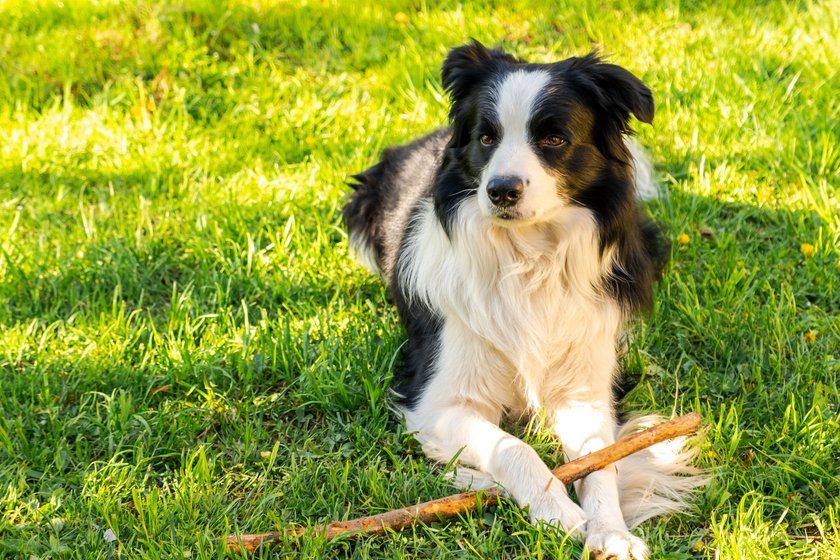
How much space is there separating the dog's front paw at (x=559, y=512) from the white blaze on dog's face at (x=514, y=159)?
2.93 feet

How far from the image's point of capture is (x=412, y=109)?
18.1 ft

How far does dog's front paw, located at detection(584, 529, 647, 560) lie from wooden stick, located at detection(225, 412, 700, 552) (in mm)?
Answer: 245

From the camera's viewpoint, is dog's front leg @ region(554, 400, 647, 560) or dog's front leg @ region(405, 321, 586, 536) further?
dog's front leg @ region(405, 321, 586, 536)

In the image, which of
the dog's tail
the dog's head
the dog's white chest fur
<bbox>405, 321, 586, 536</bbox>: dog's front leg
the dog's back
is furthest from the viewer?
Answer: the dog's tail

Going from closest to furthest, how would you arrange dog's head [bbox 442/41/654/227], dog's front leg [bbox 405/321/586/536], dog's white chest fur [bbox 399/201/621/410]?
dog's front leg [bbox 405/321/586/536], dog's head [bbox 442/41/654/227], dog's white chest fur [bbox 399/201/621/410]

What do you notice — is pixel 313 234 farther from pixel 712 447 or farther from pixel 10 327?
pixel 712 447

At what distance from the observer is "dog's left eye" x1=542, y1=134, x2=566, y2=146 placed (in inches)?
119

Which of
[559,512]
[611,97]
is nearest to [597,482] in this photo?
[559,512]

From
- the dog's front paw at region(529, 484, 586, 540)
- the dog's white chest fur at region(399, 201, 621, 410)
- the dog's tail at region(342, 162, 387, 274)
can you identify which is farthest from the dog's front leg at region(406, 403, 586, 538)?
the dog's tail at region(342, 162, 387, 274)

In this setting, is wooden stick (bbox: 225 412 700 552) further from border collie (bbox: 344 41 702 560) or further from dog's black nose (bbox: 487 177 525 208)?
dog's black nose (bbox: 487 177 525 208)

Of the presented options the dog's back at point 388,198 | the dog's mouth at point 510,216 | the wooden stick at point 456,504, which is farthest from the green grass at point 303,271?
the dog's mouth at point 510,216

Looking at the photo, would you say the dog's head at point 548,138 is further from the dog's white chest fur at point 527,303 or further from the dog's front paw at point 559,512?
the dog's front paw at point 559,512

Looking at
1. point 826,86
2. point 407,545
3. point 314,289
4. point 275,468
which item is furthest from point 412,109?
point 407,545

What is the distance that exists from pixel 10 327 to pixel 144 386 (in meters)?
0.80
